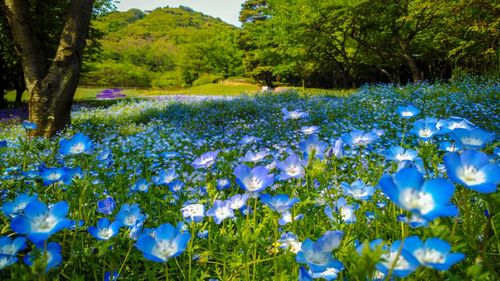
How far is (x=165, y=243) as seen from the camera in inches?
40.2

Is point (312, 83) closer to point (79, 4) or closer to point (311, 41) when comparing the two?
point (311, 41)

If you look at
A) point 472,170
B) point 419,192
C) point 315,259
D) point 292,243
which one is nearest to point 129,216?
point 292,243

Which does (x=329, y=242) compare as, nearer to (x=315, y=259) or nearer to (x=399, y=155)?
(x=315, y=259)

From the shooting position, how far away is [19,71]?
18.6 m

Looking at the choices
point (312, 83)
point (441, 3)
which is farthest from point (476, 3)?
point (312, 83)

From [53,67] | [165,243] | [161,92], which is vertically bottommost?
[161,92]

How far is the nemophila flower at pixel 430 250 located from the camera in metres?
0.72

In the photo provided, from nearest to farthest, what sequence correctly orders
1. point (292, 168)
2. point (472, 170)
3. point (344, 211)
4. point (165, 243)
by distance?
point (472, 170) < point (165, 243) < point (292, 168) < point (344, 211)

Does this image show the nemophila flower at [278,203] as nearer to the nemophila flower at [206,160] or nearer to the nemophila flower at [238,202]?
the nemophila flower at [238,202]

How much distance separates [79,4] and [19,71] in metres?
15.2

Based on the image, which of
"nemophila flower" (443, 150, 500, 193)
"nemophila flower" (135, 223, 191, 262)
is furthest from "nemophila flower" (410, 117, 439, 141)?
"nemophila flower" (135, 223, 191, 262)

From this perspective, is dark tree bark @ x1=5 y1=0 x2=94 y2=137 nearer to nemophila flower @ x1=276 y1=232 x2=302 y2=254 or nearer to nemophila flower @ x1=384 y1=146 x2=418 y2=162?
nemophila flower @ x1=276 y1=232 x2=302 y2=254

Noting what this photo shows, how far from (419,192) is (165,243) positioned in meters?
0.72

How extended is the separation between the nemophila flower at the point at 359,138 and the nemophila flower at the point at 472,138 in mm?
487
